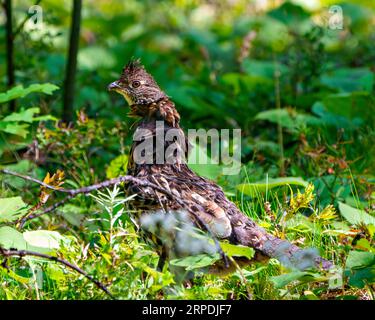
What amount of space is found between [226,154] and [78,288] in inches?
101

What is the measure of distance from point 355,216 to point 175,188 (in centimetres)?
112

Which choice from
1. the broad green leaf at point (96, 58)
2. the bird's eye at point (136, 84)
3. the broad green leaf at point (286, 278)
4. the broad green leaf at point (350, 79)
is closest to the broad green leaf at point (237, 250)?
the broad green leaf at point (286, 278)

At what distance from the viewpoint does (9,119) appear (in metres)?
5.54

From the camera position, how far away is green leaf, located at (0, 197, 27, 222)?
4910 millimetres

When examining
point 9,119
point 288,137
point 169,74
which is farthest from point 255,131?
point 9,119

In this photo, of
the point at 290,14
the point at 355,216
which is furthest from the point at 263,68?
the point at 355,216

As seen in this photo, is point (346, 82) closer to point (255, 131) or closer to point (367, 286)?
point (255, 131)

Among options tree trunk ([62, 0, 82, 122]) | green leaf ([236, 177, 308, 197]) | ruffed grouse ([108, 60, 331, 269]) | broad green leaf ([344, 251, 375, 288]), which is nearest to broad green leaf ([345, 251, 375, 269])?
broad green leaf ([344, 251, 375, 288])

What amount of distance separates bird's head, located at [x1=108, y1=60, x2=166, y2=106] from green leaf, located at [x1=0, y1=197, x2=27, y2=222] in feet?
3.03

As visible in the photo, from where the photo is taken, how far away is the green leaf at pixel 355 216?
495 centimetres

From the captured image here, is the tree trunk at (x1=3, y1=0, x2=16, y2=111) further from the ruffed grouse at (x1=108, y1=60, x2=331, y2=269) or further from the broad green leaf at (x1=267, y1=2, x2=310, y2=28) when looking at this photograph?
the broad green leaf at (x1=267, y1=2, x2=310, y2=28)

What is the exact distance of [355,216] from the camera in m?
5.00

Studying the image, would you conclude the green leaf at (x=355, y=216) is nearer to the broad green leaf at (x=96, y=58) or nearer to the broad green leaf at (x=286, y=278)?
the broad green leaf at (x=286, y=278)

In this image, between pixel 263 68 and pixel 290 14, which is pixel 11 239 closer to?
pixel 263 68
